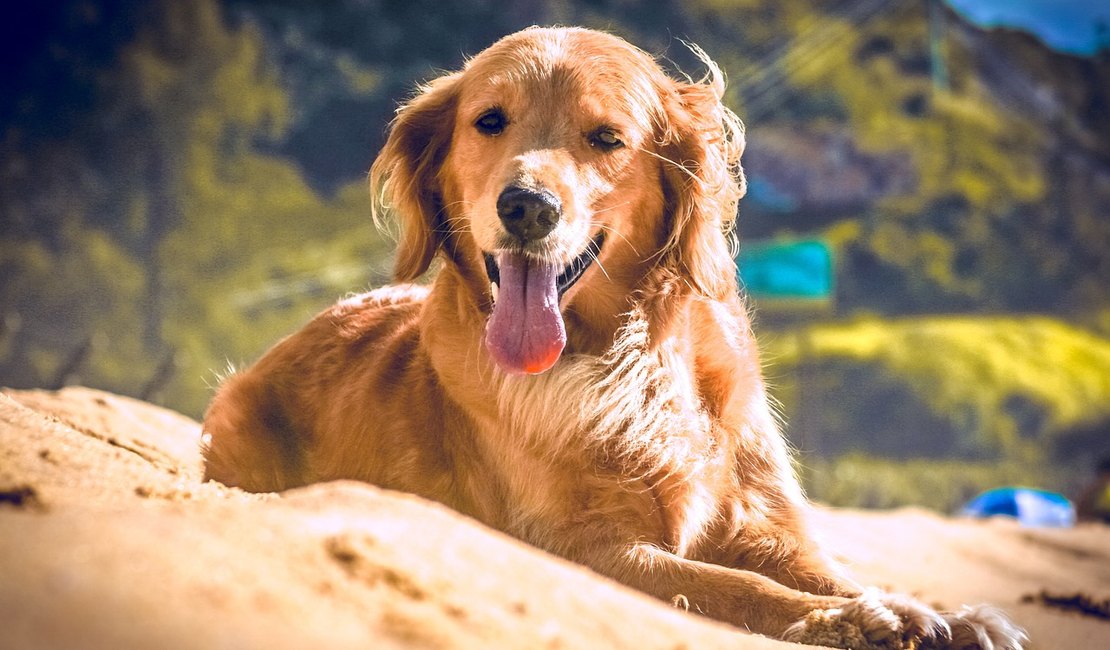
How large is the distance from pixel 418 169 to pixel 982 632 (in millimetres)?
2275

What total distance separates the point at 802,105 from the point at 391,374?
37.1 feet

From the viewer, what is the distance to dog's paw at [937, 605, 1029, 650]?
2.54 meters

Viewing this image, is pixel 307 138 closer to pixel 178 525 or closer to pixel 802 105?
pixel 802 105

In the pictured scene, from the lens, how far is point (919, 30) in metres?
14.4

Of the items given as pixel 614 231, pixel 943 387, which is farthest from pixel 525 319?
pixel 943 387

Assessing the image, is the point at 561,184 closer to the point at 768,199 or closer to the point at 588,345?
the point at 588,345

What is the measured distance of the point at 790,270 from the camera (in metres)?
10.7

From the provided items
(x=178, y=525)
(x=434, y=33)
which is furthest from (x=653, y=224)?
(x=434, y=33)

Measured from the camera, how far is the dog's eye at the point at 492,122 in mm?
3247

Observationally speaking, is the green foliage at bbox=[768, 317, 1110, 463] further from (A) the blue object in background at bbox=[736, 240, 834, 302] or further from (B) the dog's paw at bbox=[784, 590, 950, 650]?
(B) the dog's paw at bbox=[784, 590, 950, 650]

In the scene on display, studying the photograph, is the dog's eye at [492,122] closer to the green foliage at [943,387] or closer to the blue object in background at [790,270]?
the blue object in background at [790,270]

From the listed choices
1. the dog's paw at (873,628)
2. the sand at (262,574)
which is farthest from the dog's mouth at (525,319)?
the dog's paw at (873,628)

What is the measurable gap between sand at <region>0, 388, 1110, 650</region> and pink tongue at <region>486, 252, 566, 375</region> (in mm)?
822

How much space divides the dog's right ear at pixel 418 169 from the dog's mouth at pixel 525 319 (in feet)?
2.02
